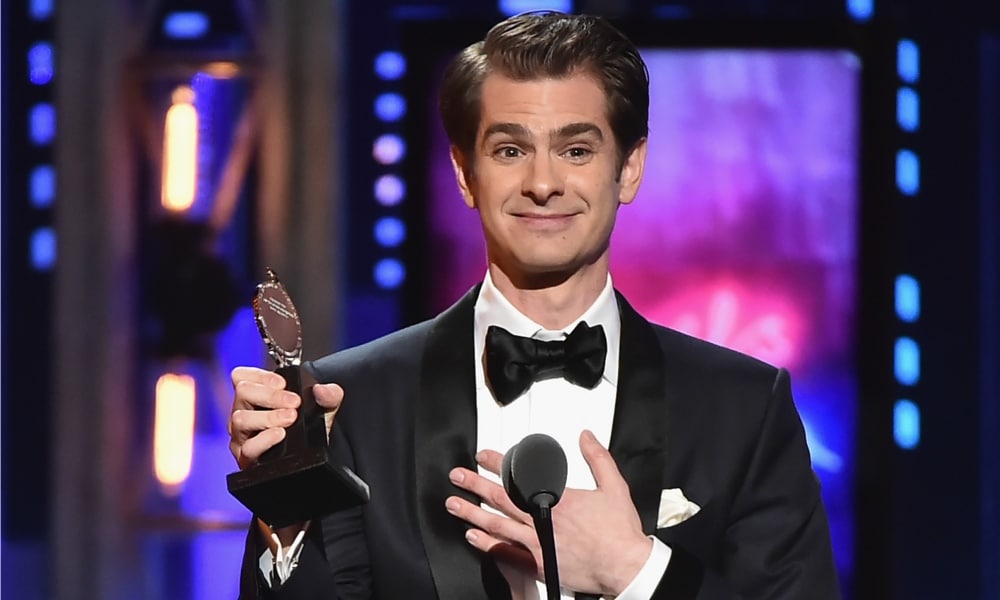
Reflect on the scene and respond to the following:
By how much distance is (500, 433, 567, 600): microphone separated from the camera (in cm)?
180

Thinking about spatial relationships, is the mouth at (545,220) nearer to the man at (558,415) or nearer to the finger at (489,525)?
the man at (558,415)

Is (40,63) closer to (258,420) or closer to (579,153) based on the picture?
(579,153)

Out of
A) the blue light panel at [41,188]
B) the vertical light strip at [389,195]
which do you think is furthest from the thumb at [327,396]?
the blue light panel at [41,188]

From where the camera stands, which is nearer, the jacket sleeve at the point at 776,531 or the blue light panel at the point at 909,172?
the jacket sleeve at the point at 776,531

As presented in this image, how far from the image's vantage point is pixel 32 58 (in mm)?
5145

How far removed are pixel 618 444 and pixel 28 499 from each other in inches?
132

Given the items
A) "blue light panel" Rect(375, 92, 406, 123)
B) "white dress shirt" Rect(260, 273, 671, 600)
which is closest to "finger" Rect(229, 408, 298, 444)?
"white dress shirt" Rect(260, 273, 671, 600)

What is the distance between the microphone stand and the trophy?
0.29 m

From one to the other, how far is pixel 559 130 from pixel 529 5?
293 cm

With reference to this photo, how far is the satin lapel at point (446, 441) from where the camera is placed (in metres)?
2.15

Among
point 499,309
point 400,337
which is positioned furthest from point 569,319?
point 400,337

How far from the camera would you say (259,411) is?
1963 millimetres

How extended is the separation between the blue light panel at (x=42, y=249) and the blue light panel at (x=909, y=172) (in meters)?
2.78

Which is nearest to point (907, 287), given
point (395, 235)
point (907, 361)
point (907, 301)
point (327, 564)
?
point (907, 301)
